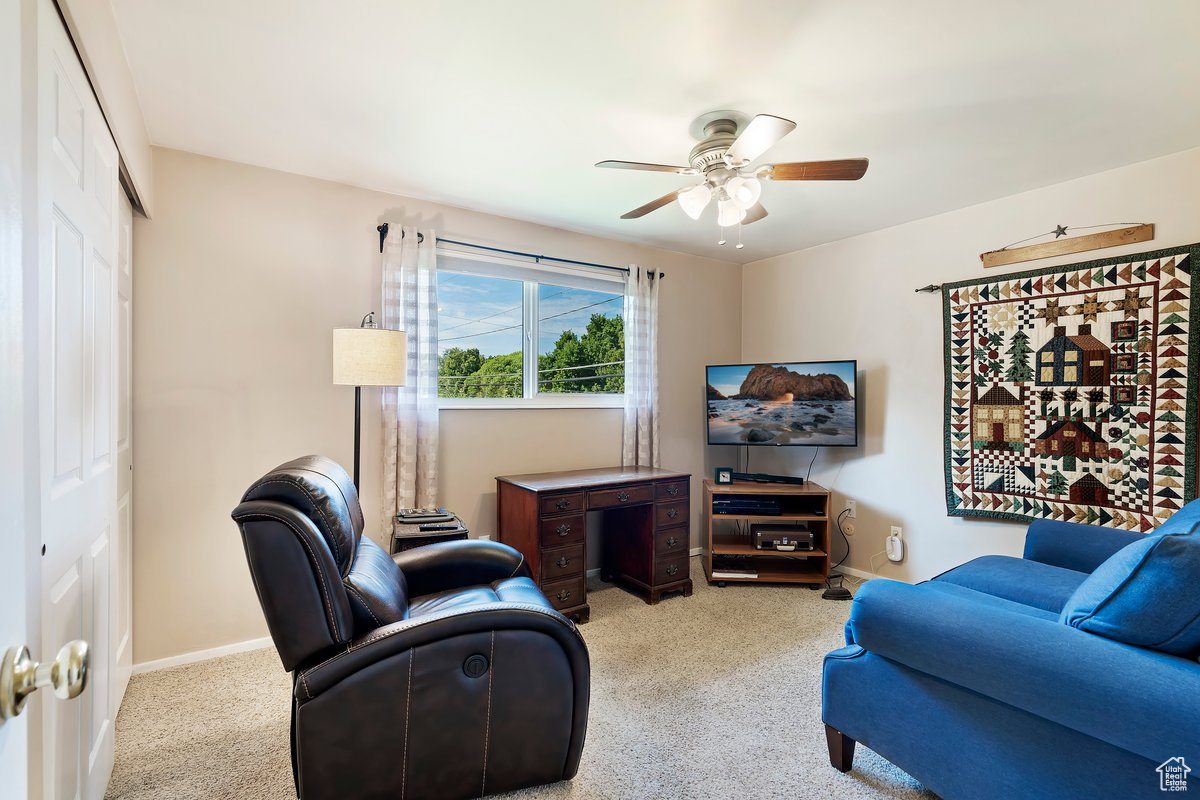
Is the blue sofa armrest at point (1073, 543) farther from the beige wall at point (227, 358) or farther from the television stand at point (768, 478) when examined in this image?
the beige wall at point (227, 358)

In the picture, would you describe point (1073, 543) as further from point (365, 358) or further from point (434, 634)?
point (365, 358)

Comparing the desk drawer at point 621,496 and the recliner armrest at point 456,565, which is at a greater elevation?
the desk drawer at point 621,496

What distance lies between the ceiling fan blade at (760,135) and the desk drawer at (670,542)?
220cm

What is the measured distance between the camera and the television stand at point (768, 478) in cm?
383

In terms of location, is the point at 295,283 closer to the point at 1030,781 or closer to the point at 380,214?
the point at 380,214

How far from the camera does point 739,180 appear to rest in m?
2.20

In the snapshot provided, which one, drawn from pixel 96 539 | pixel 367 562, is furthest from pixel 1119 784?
pixel 96 539

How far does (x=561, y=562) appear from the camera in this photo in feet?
10.1

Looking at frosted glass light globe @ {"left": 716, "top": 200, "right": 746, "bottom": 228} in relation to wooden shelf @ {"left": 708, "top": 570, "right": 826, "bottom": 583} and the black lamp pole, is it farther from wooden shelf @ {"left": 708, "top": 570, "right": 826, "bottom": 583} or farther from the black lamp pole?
wooden shelf @ {"left": 708, "top": 570, "right": 826, "bottom": 583}

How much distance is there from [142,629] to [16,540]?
8.24 feet

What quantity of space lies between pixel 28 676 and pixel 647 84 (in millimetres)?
2185

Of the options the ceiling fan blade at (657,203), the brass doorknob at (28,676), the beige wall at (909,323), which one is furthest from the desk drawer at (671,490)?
the brass doorknob at (28,676)

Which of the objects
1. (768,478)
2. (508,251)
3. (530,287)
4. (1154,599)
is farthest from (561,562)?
(1154,599)

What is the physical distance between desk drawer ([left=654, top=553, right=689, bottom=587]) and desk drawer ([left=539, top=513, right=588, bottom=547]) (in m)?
0.59
